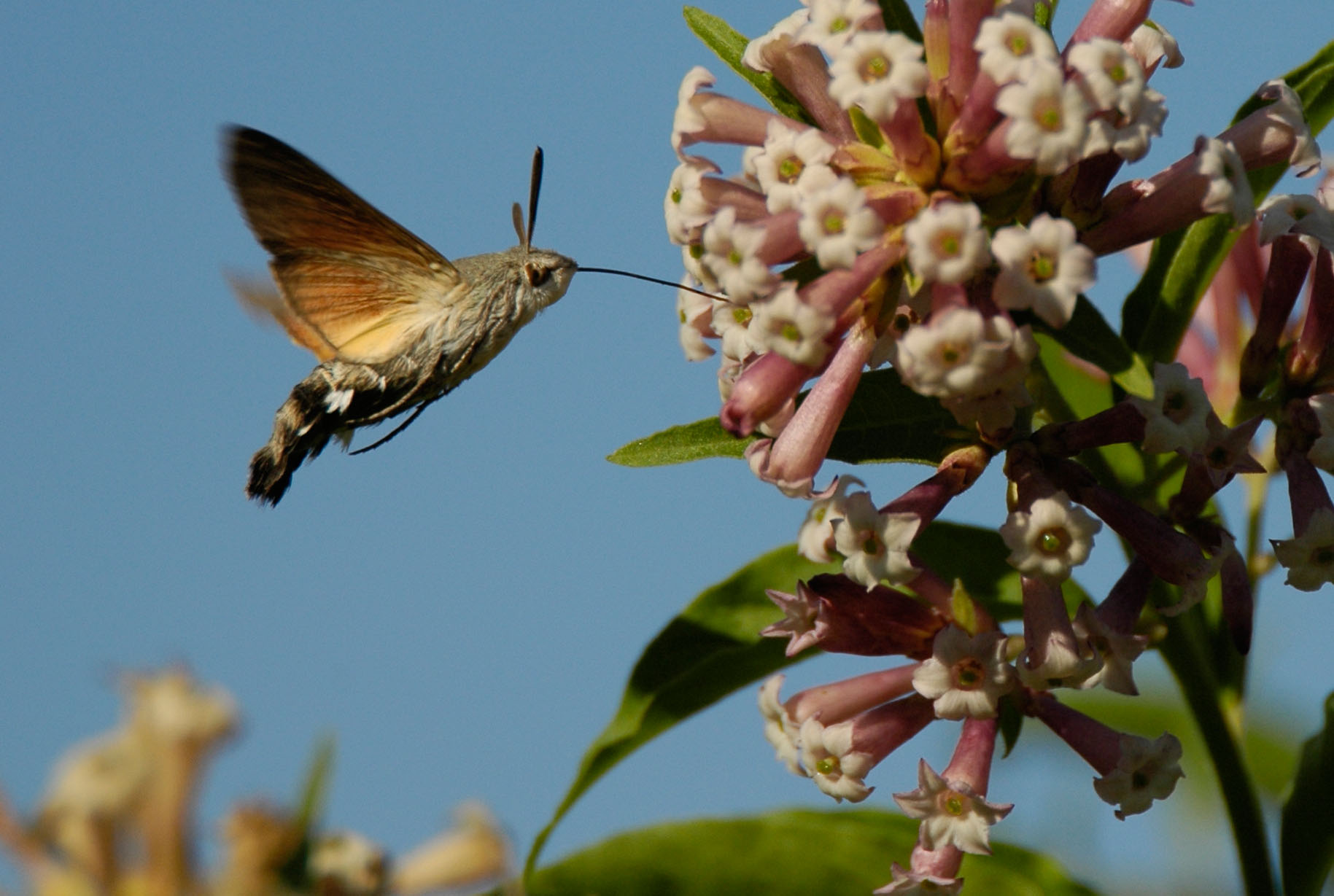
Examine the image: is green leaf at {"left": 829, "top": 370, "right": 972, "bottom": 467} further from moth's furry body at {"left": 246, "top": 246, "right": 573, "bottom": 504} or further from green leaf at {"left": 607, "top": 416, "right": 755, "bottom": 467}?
moth's furry body at {"left": 246, "top": 246, "right": 573, "bottom": 504}

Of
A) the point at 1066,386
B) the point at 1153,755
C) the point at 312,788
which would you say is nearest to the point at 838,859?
the point at 1153,755

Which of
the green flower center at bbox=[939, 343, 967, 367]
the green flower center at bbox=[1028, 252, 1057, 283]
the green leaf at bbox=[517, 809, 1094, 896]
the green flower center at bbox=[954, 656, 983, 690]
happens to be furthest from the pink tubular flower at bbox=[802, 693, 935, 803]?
the green flower center at bbox=[1028, 252, 1057, 283]

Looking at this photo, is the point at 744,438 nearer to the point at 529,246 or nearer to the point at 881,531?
the point at 881,531

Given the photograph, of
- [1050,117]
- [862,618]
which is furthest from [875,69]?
[862,618]

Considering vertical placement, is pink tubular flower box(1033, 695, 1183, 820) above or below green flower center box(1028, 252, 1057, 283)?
below

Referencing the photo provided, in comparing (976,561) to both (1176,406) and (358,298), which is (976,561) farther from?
(358,298)

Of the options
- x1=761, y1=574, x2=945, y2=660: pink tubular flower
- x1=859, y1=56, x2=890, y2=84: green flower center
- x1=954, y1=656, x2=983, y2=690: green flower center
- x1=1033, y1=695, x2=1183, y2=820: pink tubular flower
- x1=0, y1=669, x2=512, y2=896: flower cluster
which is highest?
x1=859, y1=56, x2=890, y2=84: green flower center
